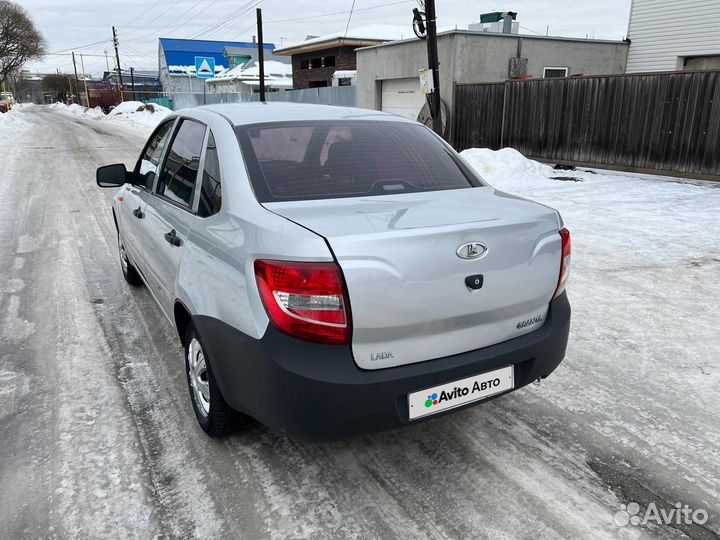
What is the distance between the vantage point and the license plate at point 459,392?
2229mm

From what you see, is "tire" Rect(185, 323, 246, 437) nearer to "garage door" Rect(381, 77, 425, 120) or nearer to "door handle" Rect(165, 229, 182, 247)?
"door handle" Rect(165, 229, 182, 247)

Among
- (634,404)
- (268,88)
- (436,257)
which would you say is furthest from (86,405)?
(268,88)

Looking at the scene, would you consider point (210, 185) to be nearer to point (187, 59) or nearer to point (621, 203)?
point (621, 203)

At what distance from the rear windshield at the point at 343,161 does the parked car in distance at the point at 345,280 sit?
0.01 metres

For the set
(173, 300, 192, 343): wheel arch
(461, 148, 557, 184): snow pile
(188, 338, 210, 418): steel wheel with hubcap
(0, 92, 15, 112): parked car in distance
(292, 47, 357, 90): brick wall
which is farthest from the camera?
(0, 92, 15, 112): parked car in distance

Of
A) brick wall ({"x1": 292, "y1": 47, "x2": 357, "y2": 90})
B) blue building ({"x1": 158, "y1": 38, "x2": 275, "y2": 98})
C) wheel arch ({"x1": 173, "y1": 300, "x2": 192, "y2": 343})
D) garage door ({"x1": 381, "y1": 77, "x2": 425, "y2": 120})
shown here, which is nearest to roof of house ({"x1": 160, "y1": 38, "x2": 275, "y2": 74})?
blue building ({"x1": 158, "y1": 38, "x2": 275, "y2": 98})

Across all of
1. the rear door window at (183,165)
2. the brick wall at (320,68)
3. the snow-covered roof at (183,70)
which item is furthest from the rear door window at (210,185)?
the snow-covered roof at (183,70)

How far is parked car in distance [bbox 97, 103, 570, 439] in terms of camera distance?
81.6 inches

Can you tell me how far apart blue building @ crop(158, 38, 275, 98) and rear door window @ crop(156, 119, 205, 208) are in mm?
58581

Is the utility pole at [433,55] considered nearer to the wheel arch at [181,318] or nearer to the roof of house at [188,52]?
the wheel arch at [181,318]

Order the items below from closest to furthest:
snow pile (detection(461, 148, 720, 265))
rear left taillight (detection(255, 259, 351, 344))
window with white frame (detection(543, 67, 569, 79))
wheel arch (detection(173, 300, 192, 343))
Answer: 1. rear left taillight (detection(255, 259, 351, 344))
2. wheel arch (detection(173, 300, 192, 343))
3. snow pile (detection(461, 148, 720, 265))
4. window with white frame (detection(543, 67, 569, 79))

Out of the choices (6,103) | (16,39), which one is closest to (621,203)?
(16,39)

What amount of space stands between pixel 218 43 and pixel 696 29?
63.3 m

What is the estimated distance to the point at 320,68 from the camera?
38.8 m
